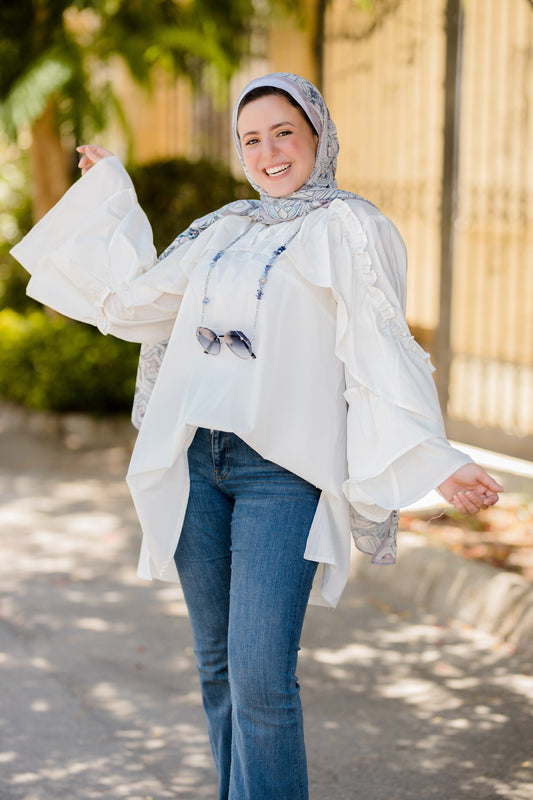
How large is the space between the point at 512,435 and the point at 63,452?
3.28 m

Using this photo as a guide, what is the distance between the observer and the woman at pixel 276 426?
89.6 inches

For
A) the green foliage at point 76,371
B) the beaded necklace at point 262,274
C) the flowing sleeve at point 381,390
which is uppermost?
the beaded necklace at point 262,274

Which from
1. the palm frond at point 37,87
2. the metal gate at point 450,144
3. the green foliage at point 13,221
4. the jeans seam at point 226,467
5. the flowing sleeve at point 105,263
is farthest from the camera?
the green foliage at point 13,221

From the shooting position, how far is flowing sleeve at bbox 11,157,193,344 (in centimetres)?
265

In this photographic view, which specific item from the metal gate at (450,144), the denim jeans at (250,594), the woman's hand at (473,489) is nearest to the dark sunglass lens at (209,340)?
the denim jeans at (250,594)

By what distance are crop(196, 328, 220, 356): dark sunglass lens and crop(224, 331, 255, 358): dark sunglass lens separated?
0.11ft

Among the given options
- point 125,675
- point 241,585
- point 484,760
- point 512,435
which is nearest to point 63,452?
point 512,435

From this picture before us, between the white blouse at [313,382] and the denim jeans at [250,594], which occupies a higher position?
the white blouse at [313,382]

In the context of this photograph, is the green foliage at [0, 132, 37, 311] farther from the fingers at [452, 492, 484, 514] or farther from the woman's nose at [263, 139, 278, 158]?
the fingers at [452, 492, 484, 514]

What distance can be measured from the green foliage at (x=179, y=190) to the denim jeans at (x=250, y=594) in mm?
6012

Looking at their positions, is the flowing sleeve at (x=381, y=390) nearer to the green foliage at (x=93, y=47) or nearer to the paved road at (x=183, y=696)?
the paved road at (x=183, y=696)

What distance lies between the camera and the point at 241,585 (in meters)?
2.32

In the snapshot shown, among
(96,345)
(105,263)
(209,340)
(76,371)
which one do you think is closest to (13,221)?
(96,345)

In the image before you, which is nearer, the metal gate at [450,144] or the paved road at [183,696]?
the paved road at [183,696]
